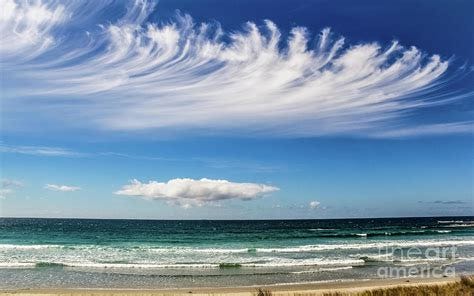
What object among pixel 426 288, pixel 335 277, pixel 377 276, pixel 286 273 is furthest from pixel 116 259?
pixel 426 288

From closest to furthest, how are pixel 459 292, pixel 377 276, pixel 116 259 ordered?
pixel 459 292 → pixel 377 276 → pixel 116 259

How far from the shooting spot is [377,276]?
71.2 feet

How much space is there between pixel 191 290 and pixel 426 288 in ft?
30.5

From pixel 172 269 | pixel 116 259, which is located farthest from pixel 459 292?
pixel 116 259

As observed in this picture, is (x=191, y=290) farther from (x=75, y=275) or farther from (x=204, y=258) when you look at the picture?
(x=204, y=258)

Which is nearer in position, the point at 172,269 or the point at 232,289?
the point at 232,289

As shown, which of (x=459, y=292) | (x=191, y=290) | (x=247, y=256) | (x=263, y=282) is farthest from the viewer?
(x=247, y=256)

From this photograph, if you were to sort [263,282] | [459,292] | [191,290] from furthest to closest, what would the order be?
[263,282], [191,290], [459,292]

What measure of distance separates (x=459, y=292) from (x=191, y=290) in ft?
33.6

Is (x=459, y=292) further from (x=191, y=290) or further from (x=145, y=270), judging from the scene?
(x=145, y=270)

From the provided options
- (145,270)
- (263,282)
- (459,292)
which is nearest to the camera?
(459,292)

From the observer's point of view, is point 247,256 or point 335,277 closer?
point 335,277

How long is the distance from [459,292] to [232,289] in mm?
8909

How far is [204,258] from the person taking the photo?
2980cm
